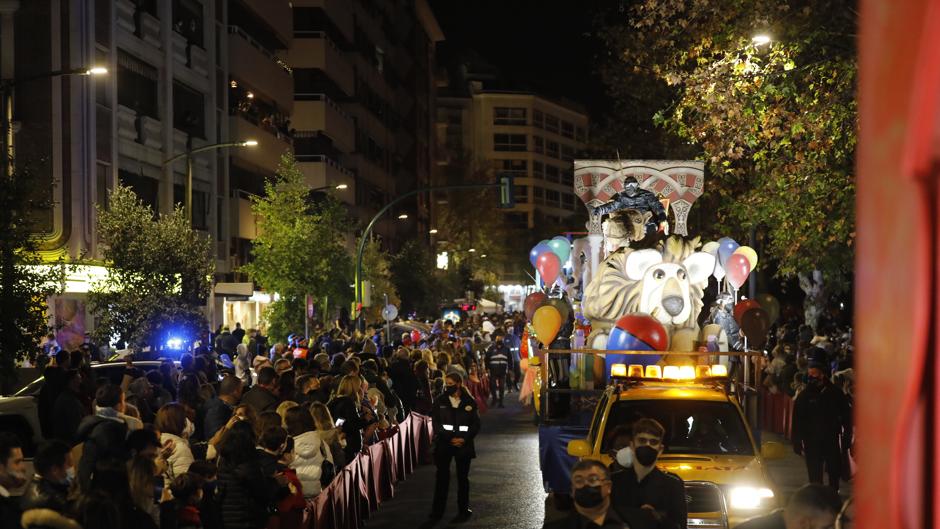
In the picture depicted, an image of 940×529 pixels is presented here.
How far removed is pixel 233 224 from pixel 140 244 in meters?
20.6

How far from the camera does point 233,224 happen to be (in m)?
51.6

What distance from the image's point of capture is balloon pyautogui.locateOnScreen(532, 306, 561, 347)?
20.8 metres

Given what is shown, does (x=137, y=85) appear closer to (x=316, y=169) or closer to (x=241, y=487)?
(x=316, y=169)

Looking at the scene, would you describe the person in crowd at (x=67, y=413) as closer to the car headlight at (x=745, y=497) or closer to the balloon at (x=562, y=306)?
the car headlight at (x=745, y=497)

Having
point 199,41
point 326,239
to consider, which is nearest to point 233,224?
point 326,239

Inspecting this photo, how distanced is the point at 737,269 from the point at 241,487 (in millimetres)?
13336

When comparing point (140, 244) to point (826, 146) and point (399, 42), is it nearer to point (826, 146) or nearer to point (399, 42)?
point (826, 146)

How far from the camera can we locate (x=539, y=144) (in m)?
170

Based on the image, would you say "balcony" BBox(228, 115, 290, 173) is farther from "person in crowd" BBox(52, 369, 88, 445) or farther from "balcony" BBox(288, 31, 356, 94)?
"person in crowd" BBox(52, 369, 88, 445)

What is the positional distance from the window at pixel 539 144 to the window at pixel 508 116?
2.94 metres

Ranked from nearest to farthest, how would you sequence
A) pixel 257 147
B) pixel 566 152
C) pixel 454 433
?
pixel 454 433 < pixel 257 147 < pixel 566 152

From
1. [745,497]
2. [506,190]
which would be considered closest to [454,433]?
[745,497]

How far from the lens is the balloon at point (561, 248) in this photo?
935 inches

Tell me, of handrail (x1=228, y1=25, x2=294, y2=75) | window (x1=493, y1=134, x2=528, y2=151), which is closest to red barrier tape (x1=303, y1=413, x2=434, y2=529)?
handrail (x1=228, y1=25, x2=294, y2=75)
